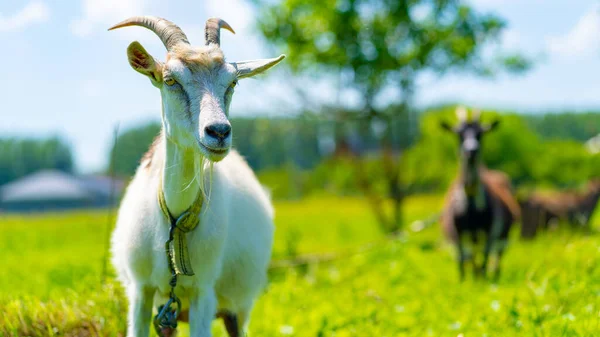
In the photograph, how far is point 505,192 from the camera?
468 inches

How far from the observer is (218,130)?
337cm

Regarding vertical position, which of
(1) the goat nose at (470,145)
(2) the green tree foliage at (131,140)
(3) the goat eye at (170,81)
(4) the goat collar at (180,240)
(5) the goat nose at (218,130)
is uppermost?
(3) the goat eye at (170,81)

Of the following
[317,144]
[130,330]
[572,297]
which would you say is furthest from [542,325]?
[317,144]

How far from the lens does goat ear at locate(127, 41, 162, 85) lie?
367cm

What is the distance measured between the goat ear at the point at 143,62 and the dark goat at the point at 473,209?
6.77 meters

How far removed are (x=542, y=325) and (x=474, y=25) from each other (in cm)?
1149

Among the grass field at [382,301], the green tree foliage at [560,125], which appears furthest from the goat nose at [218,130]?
the green tree foliage at [560,125]

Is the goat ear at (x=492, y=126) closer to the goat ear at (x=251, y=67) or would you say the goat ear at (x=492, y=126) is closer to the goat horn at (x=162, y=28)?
the goat ear at (x=251, y=67)

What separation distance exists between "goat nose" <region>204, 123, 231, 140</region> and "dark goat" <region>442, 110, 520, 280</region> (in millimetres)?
6914

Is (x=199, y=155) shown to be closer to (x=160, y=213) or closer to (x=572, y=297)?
(x=160, y=213)

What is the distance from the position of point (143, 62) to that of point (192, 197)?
0.87 meters

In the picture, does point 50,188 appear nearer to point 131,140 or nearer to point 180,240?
point 131,140

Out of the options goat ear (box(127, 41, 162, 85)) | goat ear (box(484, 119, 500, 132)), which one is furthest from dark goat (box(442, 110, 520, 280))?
goat ear (box(127, 41, 162, 85))

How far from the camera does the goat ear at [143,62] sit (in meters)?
3.67
